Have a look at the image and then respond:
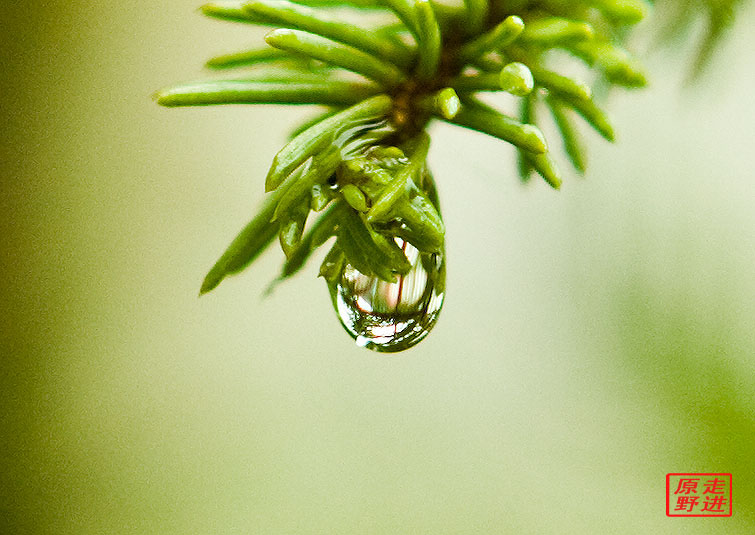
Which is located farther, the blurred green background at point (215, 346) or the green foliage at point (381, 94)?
the blurred green background at point (215, 346)

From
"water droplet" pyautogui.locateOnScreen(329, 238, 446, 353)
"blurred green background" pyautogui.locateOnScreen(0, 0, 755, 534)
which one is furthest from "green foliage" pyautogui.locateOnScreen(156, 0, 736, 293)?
"blurred green background" pyautogui.locateOnScreen(0, 0, 755, 534)

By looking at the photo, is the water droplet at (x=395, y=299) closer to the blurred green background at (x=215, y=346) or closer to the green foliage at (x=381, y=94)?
the green foliage at (x=381, y=94)

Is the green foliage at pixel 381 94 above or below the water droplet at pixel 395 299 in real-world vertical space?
above

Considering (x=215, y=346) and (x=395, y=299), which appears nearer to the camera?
(x=395, y=299)

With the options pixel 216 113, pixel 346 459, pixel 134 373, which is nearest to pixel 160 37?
pixel 216 113

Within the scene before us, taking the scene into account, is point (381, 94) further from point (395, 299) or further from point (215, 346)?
point (215, 346)

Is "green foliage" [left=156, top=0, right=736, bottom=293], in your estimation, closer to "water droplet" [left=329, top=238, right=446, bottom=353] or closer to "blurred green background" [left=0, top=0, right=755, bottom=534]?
"water droplet" [left=329, top=238, right=446, bottom=353]

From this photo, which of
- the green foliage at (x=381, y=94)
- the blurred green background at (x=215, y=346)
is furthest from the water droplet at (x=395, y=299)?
the blurred green background at (x=215, y=346)

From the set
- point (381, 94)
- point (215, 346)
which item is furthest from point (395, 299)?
point (215, 346)
